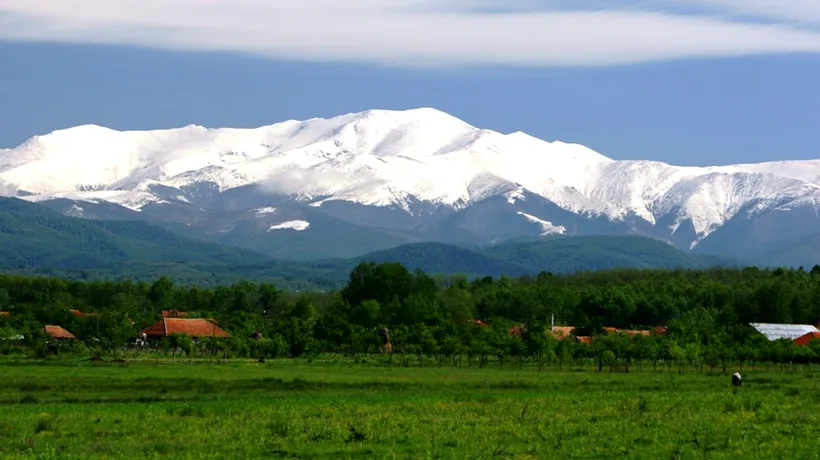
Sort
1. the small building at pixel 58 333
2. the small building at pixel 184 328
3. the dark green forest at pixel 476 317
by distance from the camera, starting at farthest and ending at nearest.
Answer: the small building at pixel 184 328, the small building at pixel 58 333, the dark green forest at pixel 476 317

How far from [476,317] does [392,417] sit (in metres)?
119

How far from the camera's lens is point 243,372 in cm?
8050

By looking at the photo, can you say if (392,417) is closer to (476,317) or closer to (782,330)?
(782,330)

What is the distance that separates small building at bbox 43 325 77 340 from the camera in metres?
123

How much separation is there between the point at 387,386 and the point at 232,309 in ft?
387

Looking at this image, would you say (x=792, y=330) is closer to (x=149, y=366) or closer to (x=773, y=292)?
(x=773, y=292)

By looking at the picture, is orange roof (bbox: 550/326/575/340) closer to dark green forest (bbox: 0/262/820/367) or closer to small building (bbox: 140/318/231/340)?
dark green forest (bbox: 0/262/820/367)

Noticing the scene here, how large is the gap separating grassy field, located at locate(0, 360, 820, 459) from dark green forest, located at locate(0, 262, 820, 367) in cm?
2773

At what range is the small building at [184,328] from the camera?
128 meters

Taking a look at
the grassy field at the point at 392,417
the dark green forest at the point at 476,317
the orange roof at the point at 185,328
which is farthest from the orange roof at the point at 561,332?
the grassy field at the point at 392,417

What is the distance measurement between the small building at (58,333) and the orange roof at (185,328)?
7.90 m

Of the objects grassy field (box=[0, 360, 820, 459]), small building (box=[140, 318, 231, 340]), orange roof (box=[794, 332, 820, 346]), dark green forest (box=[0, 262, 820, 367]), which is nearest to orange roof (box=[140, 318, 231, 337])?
small building (box=[140, 318, 231, 340])

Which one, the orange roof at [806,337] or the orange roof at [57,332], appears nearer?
the orange roof at [806,337]

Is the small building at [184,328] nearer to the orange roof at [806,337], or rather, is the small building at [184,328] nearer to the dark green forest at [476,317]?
the dark green forest at [476,317]
